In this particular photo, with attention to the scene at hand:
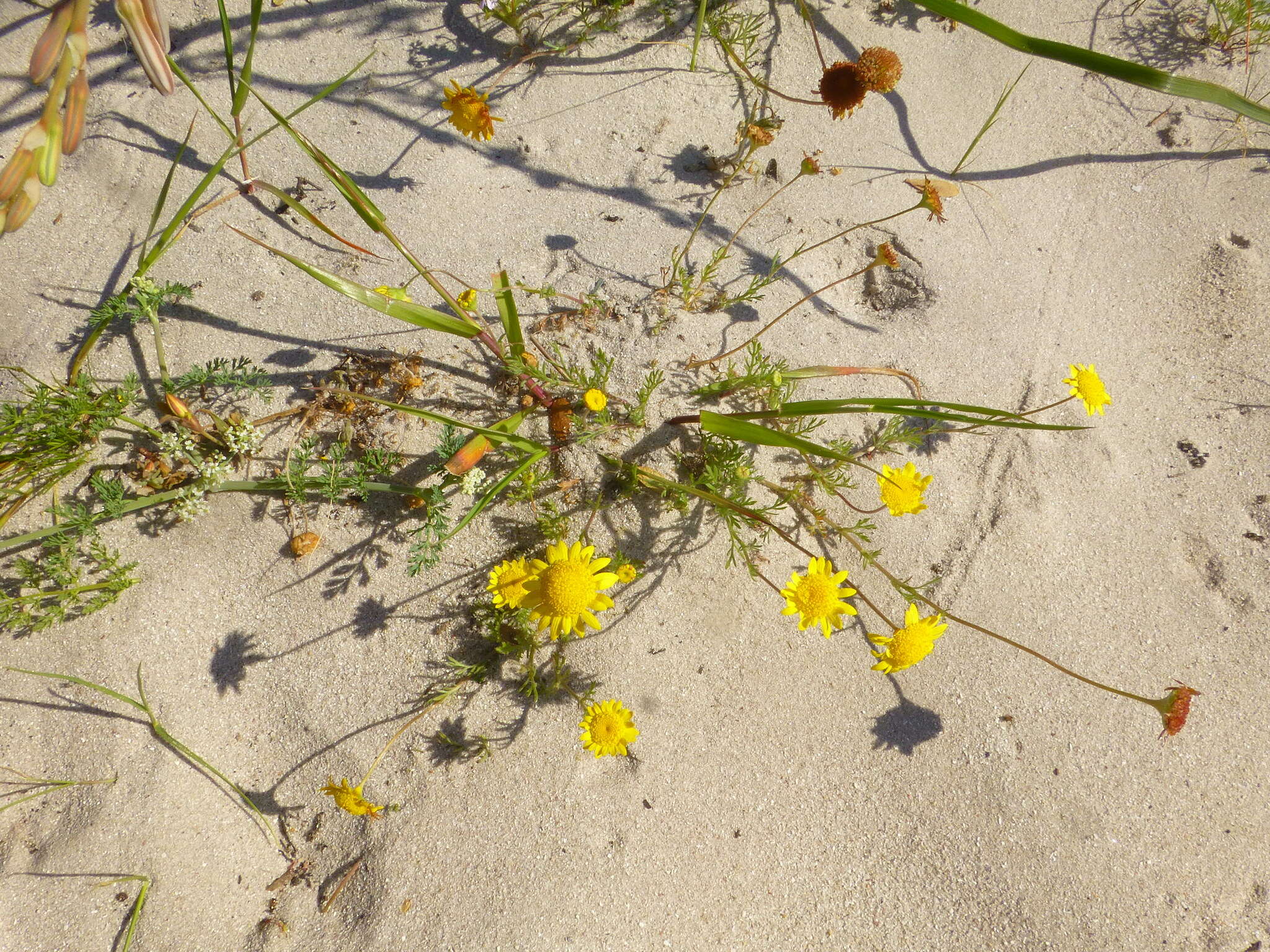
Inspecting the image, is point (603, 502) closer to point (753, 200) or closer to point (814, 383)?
point (814, 383)

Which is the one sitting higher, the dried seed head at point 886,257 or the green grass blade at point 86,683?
the green grass blade at point 86,683

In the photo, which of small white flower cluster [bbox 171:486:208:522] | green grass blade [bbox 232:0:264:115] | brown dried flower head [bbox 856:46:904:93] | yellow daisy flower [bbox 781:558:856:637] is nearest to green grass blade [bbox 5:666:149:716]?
small white flower cluster [bbox 171:486:208:522]

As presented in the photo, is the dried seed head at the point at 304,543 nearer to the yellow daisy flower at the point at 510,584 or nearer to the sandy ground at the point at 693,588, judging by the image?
the sandy ground at the point at 693,588

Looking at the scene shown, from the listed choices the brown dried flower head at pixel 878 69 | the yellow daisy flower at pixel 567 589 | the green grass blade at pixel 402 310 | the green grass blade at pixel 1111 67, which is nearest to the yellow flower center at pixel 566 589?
the yellow daisy flower at pixel 567 589

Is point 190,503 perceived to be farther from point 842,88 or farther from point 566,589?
point 842,88

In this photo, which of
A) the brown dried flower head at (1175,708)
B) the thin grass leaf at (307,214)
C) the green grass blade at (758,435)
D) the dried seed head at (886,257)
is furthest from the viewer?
the dried seed head at (886,257)

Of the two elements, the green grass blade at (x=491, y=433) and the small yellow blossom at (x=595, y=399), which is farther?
the small yellow blossom at (x=595, y=399)

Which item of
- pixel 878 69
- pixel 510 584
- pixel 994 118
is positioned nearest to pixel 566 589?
pixel 510 584
